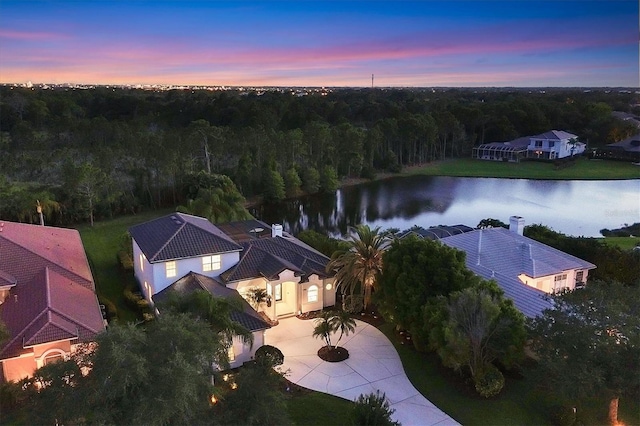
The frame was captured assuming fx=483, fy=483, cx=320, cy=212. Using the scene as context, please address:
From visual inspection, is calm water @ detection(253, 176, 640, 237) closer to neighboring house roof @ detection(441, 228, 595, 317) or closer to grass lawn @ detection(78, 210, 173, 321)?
grass lawn @ detection(78, 210, 173, 321)

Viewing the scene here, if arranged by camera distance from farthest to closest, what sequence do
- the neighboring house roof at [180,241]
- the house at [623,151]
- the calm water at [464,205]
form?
the house at [623,151]
the calm water at [464,205]
the neighboring house roof at [180,241]

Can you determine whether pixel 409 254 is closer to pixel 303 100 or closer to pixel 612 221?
pixel 612 221

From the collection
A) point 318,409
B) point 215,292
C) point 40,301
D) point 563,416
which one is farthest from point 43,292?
point 563,416

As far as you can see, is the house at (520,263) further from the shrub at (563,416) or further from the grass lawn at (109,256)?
the grass lawn at (109,256)

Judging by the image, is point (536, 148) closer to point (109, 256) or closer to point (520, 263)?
point (520, 263)

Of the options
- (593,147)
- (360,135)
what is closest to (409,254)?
(360,135)

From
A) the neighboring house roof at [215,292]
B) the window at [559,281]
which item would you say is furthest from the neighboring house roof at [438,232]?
the neighboring house roof at [215,292]
